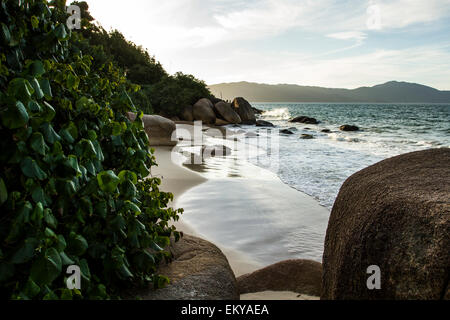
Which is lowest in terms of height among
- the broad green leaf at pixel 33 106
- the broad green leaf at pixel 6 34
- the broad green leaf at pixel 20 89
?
the broad green leaf at pixel 33 106

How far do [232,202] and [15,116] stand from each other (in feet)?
16.0

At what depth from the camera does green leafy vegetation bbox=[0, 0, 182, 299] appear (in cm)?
133

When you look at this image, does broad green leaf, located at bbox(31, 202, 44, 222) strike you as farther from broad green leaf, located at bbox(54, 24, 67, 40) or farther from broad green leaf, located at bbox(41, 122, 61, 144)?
broad green leaf, located at bbox(54, 24, 67, 40)

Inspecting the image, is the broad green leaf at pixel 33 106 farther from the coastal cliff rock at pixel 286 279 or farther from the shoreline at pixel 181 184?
the coastal cliff rock at pixel 286 279

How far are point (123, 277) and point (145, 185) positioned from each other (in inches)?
33.3

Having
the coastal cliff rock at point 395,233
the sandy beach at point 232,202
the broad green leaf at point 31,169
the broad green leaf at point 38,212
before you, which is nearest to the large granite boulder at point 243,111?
the sandy beach at point 232,202

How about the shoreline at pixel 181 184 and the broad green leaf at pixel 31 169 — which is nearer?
the broad green leaf at pixel 31 169

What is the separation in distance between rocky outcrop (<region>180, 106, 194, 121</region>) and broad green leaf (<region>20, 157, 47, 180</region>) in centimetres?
2741

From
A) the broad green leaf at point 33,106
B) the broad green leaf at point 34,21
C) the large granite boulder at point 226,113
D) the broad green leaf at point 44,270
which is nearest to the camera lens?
the broad green leaf at point 44,270

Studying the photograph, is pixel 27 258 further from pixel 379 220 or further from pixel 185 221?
pixel 185 221

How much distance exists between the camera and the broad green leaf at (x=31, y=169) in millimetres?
1380

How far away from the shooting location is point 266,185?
7484 mm

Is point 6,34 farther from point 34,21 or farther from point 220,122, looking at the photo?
point 220,122

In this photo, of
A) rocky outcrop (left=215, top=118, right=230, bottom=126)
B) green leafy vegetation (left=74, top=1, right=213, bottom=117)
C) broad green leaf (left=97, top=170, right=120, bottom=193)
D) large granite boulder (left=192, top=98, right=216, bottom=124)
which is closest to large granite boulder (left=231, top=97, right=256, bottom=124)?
rocky outcrop (left=215, top=118, right=230, bottom=126)
